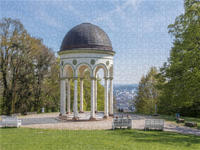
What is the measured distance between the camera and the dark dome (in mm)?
22622

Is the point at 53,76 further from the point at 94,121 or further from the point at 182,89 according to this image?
the point at 182,89

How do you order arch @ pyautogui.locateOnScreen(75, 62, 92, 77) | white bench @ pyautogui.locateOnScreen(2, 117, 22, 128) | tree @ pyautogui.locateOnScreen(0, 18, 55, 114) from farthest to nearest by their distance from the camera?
tree @ pyautogui.locateOnScreen(0, 18, 55, 114) < arch @ pyautogui.locateOnScreen(75, 62, 92, 77) < white bench @ pyautogui.locateOnScreen(2, 117, 22, 128)

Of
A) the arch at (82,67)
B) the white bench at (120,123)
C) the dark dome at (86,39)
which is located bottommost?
the white bench at (120,123)

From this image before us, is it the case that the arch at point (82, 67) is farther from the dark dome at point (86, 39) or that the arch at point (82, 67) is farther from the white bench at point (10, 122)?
the white bench at point (10, 122)

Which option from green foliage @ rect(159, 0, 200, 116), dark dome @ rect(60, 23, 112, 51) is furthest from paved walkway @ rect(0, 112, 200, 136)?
dark dome @ rect(60, 23, 112, 51)

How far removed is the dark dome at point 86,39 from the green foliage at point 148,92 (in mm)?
16495

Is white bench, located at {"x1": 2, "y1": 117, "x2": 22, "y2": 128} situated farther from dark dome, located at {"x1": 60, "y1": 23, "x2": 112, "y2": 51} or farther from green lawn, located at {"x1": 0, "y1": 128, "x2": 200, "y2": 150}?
dark dome, located at {"x1": 60, "y1": 23, "x2": 112, "y2": 51}

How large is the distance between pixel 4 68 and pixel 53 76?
907cm

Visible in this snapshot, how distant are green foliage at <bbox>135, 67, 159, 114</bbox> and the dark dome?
16495mm

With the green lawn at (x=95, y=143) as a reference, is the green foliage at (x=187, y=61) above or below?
above

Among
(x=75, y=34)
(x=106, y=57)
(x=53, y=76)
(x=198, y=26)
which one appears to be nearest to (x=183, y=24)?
(x=198, y=26)

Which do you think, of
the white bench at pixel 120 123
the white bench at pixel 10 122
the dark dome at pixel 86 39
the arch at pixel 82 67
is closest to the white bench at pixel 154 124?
the white bench at pixel 120 123

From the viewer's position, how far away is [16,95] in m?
32.3

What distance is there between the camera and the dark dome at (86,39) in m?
22.6
